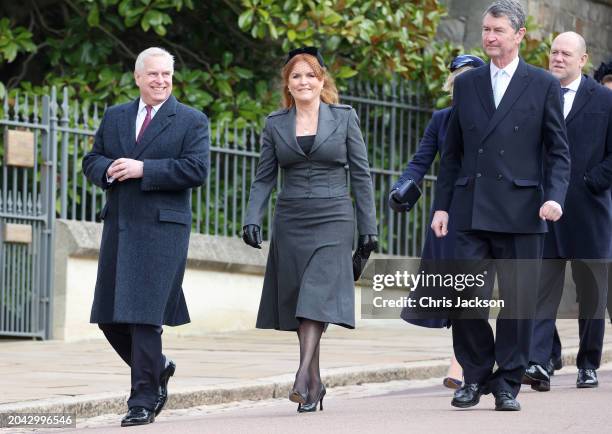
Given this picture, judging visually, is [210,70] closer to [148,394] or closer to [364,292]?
[364,292]

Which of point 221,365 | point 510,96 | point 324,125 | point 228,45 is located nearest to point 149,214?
point 324,125

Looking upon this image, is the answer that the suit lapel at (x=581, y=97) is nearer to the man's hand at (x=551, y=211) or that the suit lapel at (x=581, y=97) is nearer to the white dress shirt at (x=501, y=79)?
the white dress shirt at (x=501, y=79)

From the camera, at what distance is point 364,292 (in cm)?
1505

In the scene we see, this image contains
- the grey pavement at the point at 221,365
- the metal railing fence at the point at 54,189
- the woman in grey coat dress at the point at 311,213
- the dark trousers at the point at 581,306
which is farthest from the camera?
the metal railing fence at the point at 54,189

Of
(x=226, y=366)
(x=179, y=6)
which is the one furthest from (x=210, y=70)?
(x=226, y=366)

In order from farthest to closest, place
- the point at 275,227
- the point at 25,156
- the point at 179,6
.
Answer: the point at 179,6, the point at 25,156, the point at 275,227

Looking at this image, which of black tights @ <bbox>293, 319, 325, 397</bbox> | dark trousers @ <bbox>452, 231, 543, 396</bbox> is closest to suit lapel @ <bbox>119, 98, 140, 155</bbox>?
black tights @ <bbox>293, 319, 325, 397</bbox>

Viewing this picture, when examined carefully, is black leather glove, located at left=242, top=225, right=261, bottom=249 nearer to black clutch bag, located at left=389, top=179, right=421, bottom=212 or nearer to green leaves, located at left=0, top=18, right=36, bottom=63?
black clutch bag, located at left=389, top=179, right=421, bottom=212

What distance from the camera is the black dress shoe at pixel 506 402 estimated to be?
7798 mm

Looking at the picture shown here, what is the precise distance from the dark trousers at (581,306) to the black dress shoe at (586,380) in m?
0.03

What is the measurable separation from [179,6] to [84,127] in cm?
135

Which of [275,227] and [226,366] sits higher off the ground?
[275,227]

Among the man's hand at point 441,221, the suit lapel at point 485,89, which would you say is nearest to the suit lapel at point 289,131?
the man's hand at point 441,221

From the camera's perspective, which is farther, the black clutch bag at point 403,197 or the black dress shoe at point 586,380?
the black dress shoe at point 586,380
